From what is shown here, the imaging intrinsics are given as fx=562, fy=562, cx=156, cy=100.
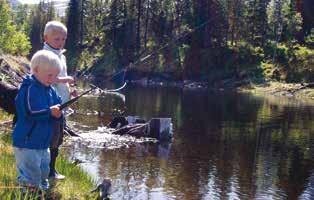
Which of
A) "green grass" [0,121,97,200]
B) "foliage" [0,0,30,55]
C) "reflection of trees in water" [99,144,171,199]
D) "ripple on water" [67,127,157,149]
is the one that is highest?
"foliage" [0,0,30,55]

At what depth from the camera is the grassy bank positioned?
7273mm

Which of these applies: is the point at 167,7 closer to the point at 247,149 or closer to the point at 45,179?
the point at 247,149

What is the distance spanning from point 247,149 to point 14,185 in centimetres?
1686

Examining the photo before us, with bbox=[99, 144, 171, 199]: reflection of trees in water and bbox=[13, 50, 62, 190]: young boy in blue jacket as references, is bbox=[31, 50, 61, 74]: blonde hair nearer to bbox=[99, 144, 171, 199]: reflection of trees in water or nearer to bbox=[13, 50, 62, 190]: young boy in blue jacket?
bbox=[13, 50, 62, 190]: young boy in blue jacket

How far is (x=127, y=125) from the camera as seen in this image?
24641 mm

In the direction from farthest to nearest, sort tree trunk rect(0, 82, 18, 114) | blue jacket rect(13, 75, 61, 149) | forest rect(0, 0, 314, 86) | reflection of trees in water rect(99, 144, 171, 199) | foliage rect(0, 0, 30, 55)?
forest rect(0, 0, 314, 86)
foliage rect(0, 0, 30, 55)
reflection of trees in water rect(99, 144, 171, 199)
tree trunk rect(0, 82, 18, 114)
blue jacket rect(13, 75, 61, 149)

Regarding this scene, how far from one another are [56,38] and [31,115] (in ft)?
7.11

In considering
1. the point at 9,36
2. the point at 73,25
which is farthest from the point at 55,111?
the point at 73,25

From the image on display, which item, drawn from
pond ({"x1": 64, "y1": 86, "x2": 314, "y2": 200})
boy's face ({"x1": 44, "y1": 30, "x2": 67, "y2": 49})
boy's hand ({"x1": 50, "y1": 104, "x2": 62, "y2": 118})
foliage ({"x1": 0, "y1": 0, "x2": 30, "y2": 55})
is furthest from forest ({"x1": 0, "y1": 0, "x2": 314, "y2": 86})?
boy's hand ({"x1": 50, "y1": 104, "x2": 62, "y2": 118})

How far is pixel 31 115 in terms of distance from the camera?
7305 millimetres

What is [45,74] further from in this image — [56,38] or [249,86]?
[249,86]

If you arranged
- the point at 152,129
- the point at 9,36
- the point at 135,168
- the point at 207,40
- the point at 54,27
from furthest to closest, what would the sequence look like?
the point at 207,40 → the point at 9,36 → the point at 152,129 → the point at 135,168 → the point at 54,27

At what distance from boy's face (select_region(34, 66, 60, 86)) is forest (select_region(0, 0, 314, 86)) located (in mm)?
69171

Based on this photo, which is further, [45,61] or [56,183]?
[56,183]
